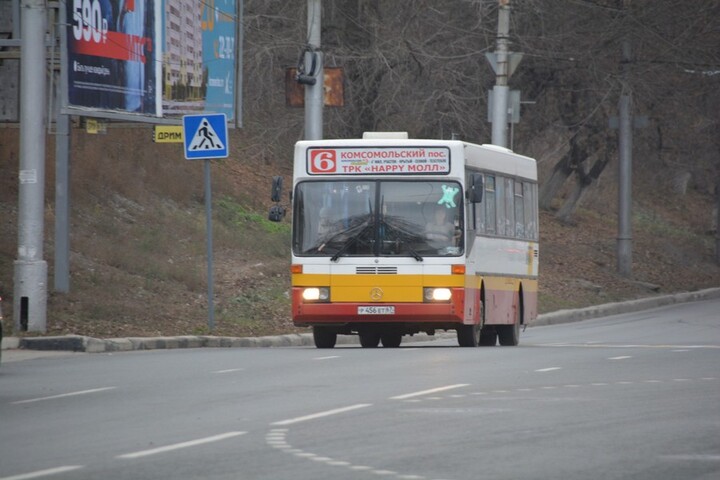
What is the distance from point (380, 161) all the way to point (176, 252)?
8.00 meters

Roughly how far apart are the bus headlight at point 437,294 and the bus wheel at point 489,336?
3.73m

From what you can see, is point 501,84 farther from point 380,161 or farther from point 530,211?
point 380,161

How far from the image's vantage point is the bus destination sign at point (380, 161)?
860 inches

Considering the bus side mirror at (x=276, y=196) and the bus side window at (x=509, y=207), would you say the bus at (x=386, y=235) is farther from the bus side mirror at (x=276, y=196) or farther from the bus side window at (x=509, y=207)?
the bus side window at (x=509, y=207)

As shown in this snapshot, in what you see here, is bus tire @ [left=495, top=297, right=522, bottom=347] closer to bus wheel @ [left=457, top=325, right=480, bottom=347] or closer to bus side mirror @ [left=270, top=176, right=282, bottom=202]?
bus wheel @ [left=457, top=325, right=480, bottom=347]

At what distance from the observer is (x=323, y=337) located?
22.8m

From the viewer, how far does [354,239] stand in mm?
21562

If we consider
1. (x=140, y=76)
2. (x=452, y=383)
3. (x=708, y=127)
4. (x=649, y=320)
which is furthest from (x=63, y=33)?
(x=708, y=127)

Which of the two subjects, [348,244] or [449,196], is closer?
[348,244]

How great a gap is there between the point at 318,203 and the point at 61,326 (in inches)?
156

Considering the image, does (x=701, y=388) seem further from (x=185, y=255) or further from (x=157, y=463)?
(x=185, y=255)

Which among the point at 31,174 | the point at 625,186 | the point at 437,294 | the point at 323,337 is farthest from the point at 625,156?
the point at 31,174

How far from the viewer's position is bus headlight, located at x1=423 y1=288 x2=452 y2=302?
21.3m

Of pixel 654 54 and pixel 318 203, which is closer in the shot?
pixel 318 203
